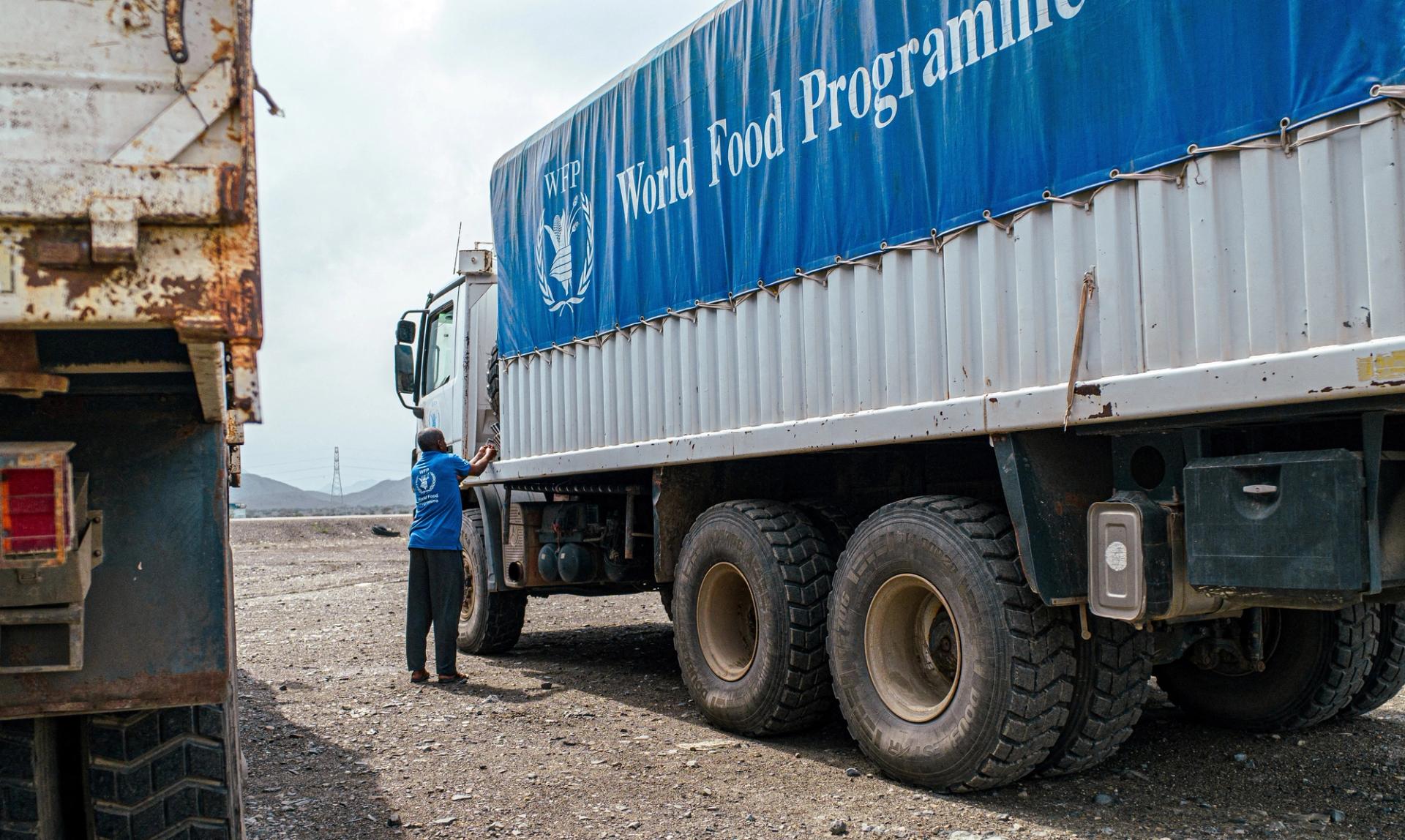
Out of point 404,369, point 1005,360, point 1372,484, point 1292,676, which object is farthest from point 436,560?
point 1372,484

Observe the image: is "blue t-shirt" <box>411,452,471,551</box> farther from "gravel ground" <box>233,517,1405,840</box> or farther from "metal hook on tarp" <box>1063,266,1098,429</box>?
"metal hook on tarp" <box>1063,266,1098,429</box>

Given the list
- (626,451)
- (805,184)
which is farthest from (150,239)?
(626,451)

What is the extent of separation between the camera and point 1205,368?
142 inches

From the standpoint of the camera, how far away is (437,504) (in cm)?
795

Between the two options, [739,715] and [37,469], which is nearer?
[37,469]

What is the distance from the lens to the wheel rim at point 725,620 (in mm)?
6223

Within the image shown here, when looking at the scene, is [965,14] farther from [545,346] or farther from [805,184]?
[545,346]

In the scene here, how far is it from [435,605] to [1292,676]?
16.8 feet

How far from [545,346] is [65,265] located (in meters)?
5.85

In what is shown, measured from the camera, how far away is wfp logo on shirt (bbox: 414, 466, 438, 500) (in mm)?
8023

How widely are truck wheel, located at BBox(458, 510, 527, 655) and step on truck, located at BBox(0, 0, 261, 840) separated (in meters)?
5.39

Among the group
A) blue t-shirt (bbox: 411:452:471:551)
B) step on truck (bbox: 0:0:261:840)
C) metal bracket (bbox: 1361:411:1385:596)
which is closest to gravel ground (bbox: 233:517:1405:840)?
blue t-shirt (bbox: 411:452:471:551)

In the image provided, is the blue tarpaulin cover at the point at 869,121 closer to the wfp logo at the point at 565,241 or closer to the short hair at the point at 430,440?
the wfp logo at the point at 565,241

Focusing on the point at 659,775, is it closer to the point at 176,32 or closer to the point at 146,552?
the point at 146,552
